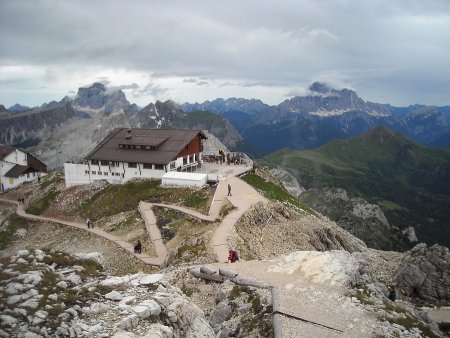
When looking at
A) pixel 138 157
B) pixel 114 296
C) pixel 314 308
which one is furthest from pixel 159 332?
pixel 138 157

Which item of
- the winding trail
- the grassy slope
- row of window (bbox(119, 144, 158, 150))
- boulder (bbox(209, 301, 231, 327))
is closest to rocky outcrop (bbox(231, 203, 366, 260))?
the winding trail

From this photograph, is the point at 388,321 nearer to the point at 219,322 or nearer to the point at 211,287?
the point at 219,322

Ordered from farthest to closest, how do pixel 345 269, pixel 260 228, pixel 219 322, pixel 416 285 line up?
pixel 416 285 < pixel 260 228 < pixel 345 269 < pixel 219 322

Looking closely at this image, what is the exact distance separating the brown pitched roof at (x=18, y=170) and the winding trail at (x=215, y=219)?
4870cm

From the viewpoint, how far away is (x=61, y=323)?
15.6 meters

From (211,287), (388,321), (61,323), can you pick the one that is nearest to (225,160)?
(211,287)

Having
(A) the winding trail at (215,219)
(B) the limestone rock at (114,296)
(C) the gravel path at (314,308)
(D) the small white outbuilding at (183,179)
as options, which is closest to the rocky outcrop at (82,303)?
(B) the limestone rock at (114,296)

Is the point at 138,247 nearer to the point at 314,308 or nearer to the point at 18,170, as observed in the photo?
the point at 314,308

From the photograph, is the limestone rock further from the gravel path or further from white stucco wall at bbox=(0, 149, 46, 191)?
white stucco wall at bbox=(0, 149, 46, 191)

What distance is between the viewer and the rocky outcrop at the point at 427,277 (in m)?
51.1

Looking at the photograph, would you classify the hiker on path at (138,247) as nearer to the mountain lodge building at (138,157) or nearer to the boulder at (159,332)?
the mountain lodge building at (138,157)

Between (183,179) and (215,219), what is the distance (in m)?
16.1

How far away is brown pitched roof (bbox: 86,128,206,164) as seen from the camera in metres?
70.7

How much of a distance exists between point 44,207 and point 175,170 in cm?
2513
